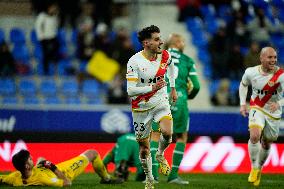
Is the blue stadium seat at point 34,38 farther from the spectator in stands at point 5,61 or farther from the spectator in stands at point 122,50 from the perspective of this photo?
the spectator in stands at point 122,50

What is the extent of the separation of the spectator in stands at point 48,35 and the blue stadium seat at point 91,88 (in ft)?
3.27

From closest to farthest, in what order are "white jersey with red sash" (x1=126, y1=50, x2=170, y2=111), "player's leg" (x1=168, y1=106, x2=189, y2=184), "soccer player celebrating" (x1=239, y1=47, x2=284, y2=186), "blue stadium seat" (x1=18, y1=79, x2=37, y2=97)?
"white jersey with red sash" (x1=126, y1=50, x2=170, y2=111) < "soccer player celebrating" (x1=239, y1=47, x2=284, y2=186) < "player's leg" (x1=168, y1=106, x2=189, y2=184) < "blue stadium seat" (x1=18, y1=79, x2=37, y2=97)

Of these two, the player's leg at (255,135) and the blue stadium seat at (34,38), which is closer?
the player's leg at (255,135)

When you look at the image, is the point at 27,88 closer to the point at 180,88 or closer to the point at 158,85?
the point at 180,88

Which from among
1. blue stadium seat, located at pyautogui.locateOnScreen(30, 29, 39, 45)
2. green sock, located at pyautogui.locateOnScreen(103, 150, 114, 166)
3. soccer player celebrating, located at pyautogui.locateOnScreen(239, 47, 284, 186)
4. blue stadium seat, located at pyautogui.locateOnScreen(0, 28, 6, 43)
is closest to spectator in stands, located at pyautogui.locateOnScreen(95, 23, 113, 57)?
blue stadium seat, located at pyautogui.locateOnScreen(30, 29, 39, 45)

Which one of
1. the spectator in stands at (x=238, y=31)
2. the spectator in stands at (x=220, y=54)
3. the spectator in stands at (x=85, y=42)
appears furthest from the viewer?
the spectator in stands at (x=238, y=31)

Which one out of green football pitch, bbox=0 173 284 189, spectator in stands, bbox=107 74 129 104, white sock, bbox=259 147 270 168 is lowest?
green football pitch, bbox=0 173 284 189

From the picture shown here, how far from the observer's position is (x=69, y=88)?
64.8 feet

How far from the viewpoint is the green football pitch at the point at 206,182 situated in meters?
11.6

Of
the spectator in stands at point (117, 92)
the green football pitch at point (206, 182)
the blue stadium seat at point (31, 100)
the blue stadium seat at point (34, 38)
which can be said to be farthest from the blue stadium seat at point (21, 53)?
the green football pitch at point (206, 182)

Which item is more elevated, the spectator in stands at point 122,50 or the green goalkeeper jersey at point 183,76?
the spectator in stands at point 122,50

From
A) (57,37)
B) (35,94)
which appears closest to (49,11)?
(57,37)

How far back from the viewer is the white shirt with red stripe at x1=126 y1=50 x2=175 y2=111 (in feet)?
33.7

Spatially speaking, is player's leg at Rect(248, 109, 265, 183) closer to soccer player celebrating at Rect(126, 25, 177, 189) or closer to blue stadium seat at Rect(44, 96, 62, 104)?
soccer player celebrating at Rect(126, 25, 177, 189)
